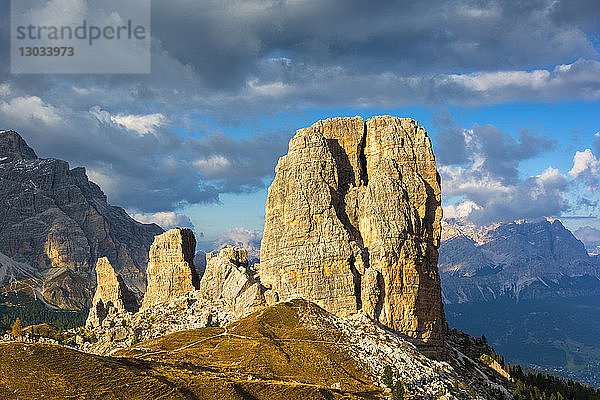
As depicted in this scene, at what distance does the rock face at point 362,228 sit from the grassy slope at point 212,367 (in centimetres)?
1635

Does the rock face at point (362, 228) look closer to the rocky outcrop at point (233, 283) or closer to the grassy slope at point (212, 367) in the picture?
the rocky outcrop at point (233, 283)

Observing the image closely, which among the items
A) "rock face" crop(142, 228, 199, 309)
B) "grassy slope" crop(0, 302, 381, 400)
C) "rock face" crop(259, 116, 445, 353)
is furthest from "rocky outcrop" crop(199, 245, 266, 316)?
"grassy slope" crop(0, 302, 381, 400)

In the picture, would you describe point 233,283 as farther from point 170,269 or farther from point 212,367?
point 212,367

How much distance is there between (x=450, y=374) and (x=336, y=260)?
153ft

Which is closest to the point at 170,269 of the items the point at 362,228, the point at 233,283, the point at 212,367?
the point at 233,283

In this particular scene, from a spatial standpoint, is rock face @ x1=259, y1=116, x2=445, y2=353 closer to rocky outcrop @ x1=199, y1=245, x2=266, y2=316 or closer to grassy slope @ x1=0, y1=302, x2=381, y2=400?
rocky outcrop @ x1=199, y1=245, x2=266, y2=316

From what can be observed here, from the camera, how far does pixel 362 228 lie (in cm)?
17750

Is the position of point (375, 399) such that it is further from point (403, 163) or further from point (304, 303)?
point (403, 163)

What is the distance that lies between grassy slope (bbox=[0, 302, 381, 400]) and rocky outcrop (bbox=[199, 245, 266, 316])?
1401cm

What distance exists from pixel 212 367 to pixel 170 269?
82.2 meters

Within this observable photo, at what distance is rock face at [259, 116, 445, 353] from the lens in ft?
541

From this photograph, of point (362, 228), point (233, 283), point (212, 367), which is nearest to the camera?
point (212, 367)

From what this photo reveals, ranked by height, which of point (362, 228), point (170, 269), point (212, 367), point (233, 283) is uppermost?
point (362, 228)

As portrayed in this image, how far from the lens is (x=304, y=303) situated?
513 feet
